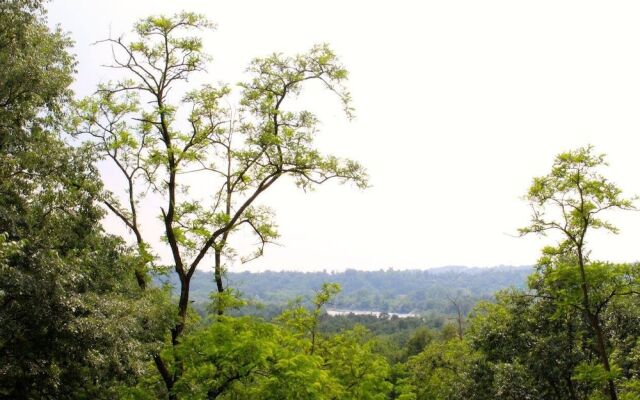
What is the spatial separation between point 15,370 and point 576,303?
515 inches

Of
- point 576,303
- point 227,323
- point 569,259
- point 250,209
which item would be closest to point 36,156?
point 227,323

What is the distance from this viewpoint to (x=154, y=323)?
510 inches

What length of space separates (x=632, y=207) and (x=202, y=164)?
11.6 meters

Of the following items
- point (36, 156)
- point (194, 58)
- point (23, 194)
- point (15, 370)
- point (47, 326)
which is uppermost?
point (194, 58)

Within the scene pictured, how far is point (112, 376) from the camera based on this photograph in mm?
11617

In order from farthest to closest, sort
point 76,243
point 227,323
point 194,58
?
point 194,58 < point 227,323 < point 76,243

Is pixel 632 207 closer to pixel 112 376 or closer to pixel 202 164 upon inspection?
pixel 202 164

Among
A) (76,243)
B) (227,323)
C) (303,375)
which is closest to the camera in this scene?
(76,243)

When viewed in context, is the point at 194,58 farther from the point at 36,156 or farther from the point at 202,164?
the point at 36,156

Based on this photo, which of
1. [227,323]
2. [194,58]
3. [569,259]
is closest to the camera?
[227,323]

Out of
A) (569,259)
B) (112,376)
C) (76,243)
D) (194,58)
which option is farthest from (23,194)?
(569,259)

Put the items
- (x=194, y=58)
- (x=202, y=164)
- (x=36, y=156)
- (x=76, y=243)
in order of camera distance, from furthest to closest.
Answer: (x=202, y=164)
(x=194, y=58)
(x=76, y=243)
(x=36, y=156)

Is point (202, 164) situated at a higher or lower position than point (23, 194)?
higher

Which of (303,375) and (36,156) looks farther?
(303,375)
